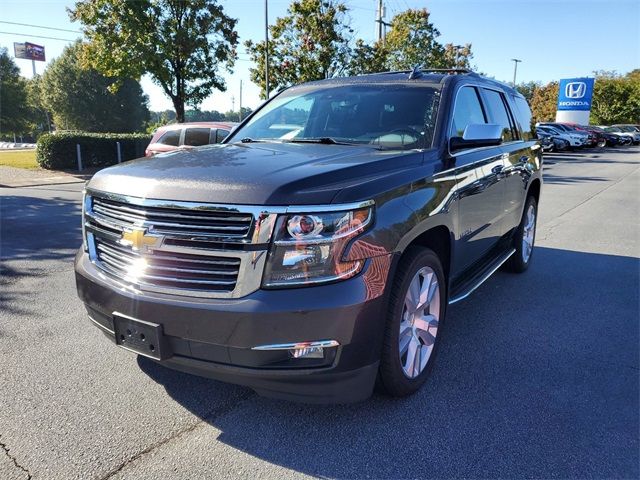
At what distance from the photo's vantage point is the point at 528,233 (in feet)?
19.1

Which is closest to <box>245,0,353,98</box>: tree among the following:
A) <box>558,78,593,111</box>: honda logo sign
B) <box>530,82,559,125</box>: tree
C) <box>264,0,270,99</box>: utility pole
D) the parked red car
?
<box>264,0,270,99</box>: utility pole

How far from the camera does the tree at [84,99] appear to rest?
50.7 m

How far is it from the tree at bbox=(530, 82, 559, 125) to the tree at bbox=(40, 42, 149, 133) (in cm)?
5109

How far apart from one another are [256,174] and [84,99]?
187 feet

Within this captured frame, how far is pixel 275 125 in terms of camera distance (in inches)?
160

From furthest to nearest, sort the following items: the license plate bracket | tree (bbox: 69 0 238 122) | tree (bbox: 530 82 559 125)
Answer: tree (bbox: 530 82 559 125) → tree (bbox: 69 0 238 122) → the license plate bracket

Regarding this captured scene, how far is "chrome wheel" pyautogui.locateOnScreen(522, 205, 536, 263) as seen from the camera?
221 inches

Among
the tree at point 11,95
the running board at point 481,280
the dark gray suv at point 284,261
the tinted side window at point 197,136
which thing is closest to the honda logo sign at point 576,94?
the tinted side window at point 197,136

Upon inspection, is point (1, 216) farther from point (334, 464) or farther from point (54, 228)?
point (334, 464)

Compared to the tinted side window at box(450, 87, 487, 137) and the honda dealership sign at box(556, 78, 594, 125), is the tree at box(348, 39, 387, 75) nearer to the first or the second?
the tinted side window at box(450, 87, 487, 137)

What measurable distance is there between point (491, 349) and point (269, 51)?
20.9 metres

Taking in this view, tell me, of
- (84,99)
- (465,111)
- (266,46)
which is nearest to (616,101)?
(266,46)

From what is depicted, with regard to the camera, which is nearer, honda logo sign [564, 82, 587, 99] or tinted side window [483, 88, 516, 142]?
tinted side window [483, 88, 516, 142]

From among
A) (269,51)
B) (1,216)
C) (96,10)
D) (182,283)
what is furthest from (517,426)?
(269,51)
